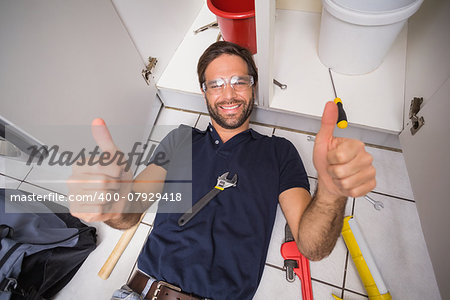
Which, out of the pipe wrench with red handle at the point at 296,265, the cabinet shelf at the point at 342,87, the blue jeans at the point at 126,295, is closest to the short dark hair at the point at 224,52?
the cabinet shelf at the point at 342,87

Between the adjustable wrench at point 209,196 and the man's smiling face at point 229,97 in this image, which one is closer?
the adjustable wrench at point 209,196

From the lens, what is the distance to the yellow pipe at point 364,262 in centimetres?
109

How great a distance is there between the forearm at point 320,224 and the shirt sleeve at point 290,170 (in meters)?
0.17

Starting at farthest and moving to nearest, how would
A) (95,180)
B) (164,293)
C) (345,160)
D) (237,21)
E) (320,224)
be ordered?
1. (237,21)
2. (164,293)
3. (320,224)
4. (95,180)
5. (345,160)

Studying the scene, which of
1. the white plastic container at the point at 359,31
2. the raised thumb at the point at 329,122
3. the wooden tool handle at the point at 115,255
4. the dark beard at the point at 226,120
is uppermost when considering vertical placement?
the white plastic container at the point at 359,31

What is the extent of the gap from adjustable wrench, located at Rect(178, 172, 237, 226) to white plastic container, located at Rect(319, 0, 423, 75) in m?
Answer: 0.91

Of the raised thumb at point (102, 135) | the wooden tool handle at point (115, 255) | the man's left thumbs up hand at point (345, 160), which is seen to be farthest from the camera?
the wooden tool handle at point (115, 255)

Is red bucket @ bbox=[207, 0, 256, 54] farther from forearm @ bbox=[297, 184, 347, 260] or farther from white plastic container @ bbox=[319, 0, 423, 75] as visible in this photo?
forearm @ bbox=[297, 184, 347, 260]

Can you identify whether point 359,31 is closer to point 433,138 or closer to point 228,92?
point 433,138

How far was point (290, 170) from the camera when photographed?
1.07 meters

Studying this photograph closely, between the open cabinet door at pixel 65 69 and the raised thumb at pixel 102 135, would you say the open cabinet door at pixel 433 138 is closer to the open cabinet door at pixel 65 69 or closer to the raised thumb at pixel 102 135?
the raised thumb at pixel 102 135

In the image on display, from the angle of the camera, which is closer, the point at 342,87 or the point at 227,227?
the point at 227,227

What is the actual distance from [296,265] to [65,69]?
1287mm

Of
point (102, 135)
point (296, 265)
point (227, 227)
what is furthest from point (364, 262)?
point (102, 135)
